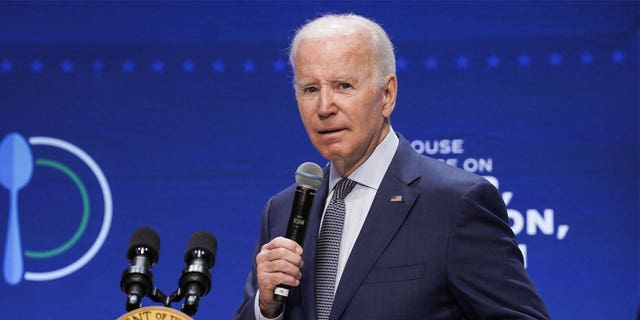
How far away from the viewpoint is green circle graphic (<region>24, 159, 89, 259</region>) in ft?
11.0

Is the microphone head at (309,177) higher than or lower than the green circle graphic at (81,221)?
lower

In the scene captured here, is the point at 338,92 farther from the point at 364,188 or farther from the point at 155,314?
the point at 155,314

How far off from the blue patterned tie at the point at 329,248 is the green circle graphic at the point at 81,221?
1.66 metres

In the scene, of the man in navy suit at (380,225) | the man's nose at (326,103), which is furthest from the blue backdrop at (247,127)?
the man's nose at (326,103)

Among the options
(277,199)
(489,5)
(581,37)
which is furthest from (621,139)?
(277,199)

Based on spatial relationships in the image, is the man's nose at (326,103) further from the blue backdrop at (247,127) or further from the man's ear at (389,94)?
the blue backdrop at (247,127)

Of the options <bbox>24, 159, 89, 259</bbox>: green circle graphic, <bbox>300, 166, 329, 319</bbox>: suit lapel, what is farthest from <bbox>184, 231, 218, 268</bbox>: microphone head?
<bbox>24, 159, 89, 259</bbox>: green circle graphic

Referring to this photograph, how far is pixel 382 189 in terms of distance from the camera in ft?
6.23

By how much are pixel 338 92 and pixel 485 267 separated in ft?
1.54

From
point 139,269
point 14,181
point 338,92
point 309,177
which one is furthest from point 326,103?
point 14,181

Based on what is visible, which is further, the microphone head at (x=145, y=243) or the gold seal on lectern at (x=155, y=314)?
the microphone head at (x=145, y=243)

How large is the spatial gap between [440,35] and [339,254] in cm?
163

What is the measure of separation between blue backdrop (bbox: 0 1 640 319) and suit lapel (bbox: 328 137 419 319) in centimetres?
136

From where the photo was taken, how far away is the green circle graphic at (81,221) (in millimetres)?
3363
